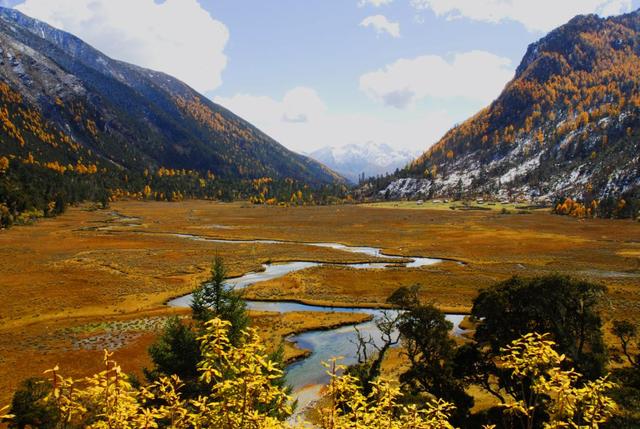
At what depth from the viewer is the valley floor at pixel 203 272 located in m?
42.8

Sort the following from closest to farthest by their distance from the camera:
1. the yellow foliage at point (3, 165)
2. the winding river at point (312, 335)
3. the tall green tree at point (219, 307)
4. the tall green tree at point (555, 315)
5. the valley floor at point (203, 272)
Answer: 1. the tall green tree at point (555, 315)
2. the tall green tree at point (219, 307)
3. the winding river at point (312, 335)
4. the valley floor at point (203, 272)
5. the yellow foliage at point (3, 165)

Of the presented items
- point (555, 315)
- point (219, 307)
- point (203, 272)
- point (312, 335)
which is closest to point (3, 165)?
point (203, 272)

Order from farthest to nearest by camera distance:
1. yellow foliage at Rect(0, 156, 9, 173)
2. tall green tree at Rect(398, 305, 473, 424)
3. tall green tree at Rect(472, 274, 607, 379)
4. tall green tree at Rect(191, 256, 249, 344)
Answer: yellow foliage at Rect(0, 156, 9, 173), tall green tree at Rect(191, 256, 249, 344), tall green tree at Rect(398, 305, 473, 424), tall green tree at Rect(472, 274, 607, 379)

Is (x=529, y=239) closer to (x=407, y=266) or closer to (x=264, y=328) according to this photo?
(x=407, y=266)

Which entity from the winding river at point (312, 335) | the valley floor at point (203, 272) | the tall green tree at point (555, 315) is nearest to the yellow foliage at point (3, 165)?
the valley floor at point (203, 272)

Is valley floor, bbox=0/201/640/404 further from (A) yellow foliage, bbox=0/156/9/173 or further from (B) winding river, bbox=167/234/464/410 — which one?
(A) yellow foliage, bbox=0/156/9/173

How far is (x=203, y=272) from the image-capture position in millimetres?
73438

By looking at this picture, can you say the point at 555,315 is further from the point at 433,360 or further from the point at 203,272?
the point at 203,272

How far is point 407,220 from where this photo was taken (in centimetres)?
16488

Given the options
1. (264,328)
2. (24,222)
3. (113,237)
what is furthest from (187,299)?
(24,222)

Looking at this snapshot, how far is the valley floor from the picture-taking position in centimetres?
4278

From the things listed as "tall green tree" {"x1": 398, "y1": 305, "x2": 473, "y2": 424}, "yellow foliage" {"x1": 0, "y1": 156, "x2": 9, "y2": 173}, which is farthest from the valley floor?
"yellow foliage" {"x1": 0, "y1": 156, "x2": 9, "y2": 173}

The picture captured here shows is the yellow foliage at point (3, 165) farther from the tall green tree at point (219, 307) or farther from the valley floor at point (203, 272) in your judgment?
the tall green tree at point (219, 307)

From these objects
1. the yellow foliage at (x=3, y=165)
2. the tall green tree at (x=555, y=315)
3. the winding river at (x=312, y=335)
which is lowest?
the winding river at (x=312, y=335)
